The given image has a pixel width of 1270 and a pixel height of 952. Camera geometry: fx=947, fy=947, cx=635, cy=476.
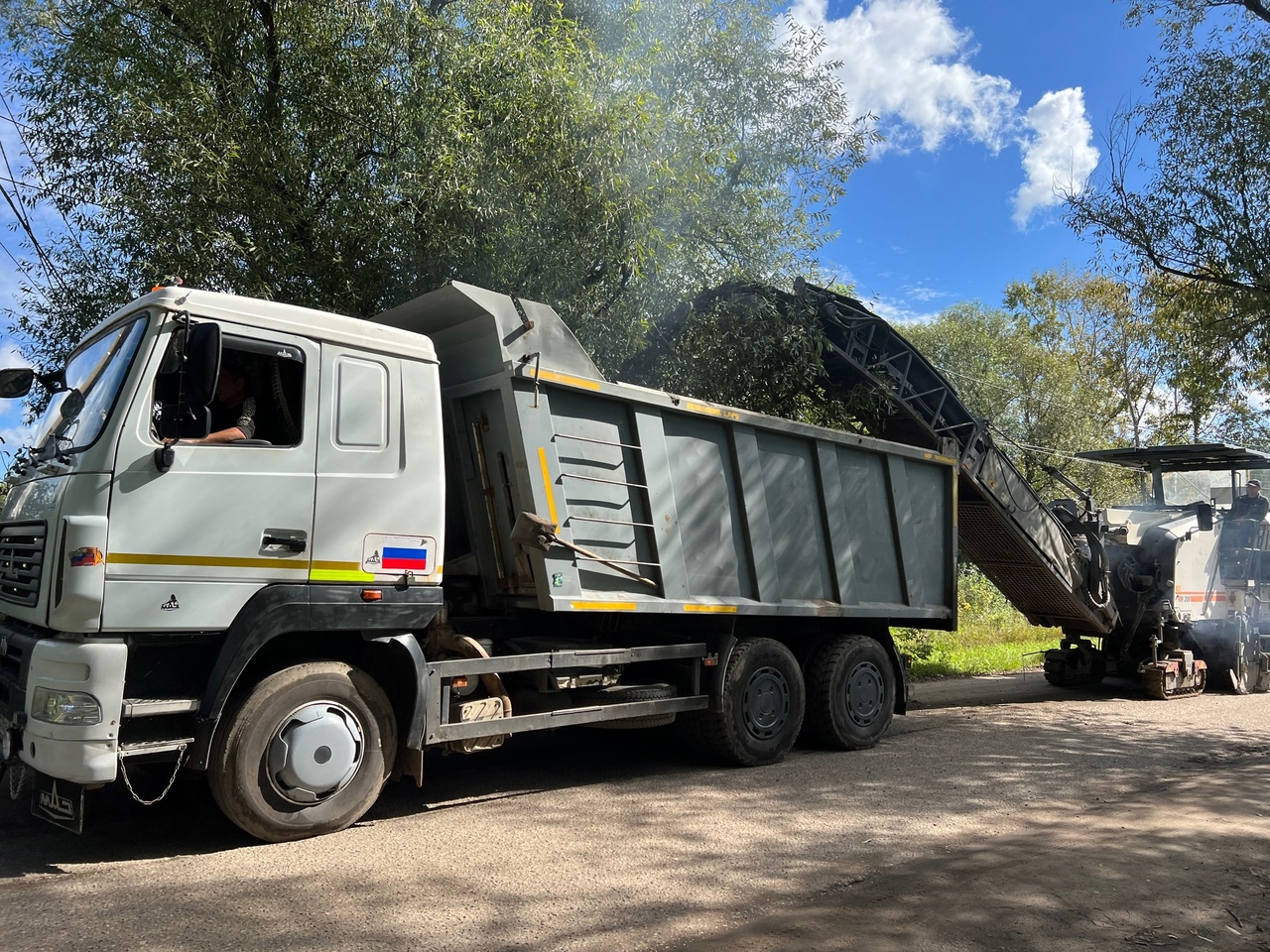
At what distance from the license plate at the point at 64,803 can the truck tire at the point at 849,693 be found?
5446mm

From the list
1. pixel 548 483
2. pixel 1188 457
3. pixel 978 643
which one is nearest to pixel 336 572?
pixel 548 483

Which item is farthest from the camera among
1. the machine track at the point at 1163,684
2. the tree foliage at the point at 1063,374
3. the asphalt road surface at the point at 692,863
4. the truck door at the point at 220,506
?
the tree foliage at the point at 1063,374

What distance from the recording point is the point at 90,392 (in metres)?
5.10

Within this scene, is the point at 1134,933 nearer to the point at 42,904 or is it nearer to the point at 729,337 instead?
the point at 42,904

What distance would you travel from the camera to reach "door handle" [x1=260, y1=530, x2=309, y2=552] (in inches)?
198

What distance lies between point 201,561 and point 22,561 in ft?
3.27

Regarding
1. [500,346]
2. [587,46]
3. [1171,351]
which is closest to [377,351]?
[500,346]

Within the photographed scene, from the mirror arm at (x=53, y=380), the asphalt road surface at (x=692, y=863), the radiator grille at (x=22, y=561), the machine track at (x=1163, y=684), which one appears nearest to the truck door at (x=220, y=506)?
the radiator grille at (x=22, y=561)

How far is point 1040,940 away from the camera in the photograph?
149 inches

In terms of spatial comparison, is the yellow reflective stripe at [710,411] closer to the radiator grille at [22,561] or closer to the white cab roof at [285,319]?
the white cab roof at [285,319]

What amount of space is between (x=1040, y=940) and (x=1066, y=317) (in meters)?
33.8

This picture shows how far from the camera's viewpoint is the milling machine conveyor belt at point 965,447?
1013cm

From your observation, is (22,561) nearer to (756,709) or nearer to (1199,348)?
(756,709)

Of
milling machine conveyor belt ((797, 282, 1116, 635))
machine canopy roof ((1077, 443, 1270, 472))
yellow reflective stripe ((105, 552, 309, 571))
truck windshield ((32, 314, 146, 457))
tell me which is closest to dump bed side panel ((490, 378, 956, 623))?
milling machine conveyor belt ((797, 282, 1116, 635))
